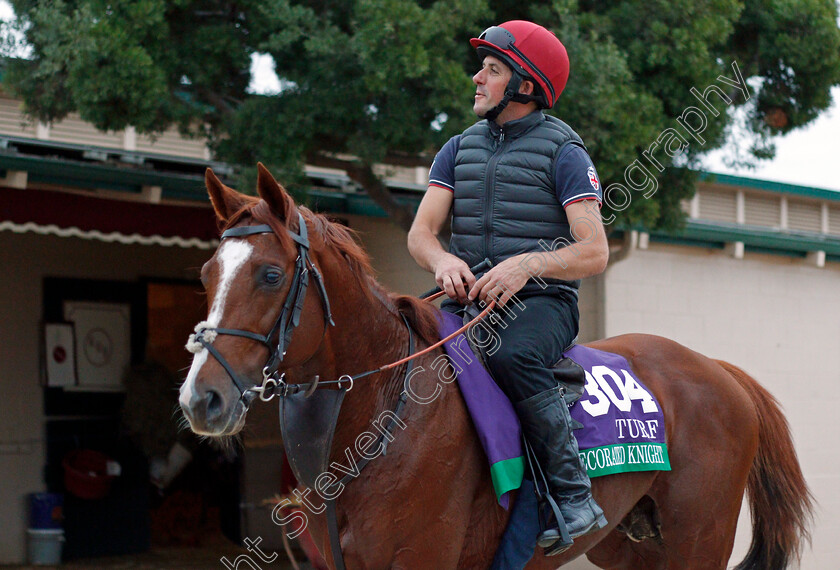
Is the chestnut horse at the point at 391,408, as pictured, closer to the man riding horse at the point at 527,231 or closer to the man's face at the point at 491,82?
the man riding horse at the point at 527,231

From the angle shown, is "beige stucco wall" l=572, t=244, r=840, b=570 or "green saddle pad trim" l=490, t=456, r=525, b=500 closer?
"green saddle pad trim" l=490, t=456, r=525, b=500

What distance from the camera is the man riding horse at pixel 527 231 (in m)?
3.24

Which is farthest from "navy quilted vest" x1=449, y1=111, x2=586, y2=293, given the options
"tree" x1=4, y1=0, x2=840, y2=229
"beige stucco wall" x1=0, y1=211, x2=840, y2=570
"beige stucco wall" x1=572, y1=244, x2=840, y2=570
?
"beige stucco wall" x1=572, y1=244, x2=840, y2=570

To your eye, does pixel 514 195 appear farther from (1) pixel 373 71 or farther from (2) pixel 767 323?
(2) pixel 767 323

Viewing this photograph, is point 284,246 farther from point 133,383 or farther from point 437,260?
point 133,383

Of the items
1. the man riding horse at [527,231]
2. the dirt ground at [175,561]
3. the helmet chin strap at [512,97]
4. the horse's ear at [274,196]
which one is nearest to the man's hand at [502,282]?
the man riding horse at [527,231]

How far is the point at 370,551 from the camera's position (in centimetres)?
288

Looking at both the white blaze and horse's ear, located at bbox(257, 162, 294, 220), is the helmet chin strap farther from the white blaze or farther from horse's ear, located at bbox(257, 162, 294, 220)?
the white blaze

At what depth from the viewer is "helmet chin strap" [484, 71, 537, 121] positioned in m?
3.47

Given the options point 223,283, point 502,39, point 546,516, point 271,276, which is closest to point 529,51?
point 502,39

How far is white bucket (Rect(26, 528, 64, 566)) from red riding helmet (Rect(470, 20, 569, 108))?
284 inches

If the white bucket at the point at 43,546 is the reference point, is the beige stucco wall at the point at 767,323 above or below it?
above

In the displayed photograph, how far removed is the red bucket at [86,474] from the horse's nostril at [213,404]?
730 centimetres

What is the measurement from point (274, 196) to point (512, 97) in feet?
3.87
